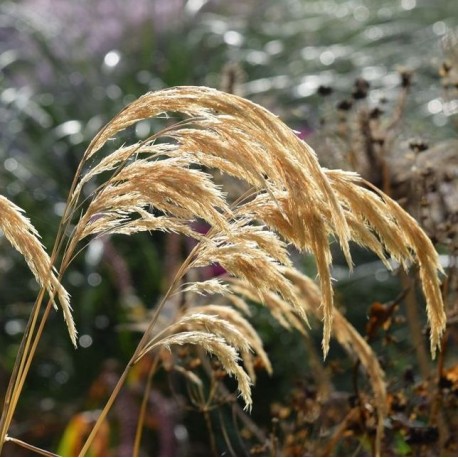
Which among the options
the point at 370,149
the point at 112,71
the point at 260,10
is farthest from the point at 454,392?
the point at 260,10

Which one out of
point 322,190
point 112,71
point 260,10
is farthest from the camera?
point 260,10

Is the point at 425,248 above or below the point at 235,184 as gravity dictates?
above

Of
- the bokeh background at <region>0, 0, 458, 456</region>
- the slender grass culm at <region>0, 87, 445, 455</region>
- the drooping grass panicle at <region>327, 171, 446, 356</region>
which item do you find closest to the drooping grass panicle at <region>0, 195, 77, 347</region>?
the slender grass culm at <region>0, 87, 445, 455</region>

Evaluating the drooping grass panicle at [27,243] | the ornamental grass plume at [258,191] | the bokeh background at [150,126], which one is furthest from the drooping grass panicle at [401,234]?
the bokeh background at [150,126]

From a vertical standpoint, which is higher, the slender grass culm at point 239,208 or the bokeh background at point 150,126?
the slender grass culm at point 239,208

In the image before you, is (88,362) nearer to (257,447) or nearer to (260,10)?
(257,447)

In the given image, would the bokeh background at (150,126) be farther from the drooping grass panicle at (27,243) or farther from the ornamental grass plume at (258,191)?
the drooping grass panicle at (27,243)

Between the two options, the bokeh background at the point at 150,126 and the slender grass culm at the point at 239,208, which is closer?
the slender grass culm at the point at 239,208

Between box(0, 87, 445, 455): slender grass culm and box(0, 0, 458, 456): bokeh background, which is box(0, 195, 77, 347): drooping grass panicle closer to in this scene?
box(0, 87, 445, 455): slender grass culm

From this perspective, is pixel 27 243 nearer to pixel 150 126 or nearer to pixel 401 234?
pixel 401 234
